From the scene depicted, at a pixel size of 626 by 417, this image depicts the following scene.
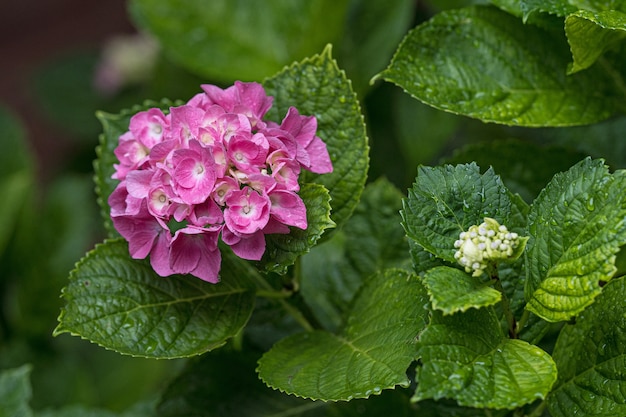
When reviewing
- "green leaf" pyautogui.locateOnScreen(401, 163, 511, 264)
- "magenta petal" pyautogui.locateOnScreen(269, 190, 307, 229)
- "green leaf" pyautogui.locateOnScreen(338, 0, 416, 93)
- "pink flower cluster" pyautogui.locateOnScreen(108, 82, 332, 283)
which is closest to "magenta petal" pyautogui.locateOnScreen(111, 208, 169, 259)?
"pink flower cluster" pyautogui.locateOnScreen(108, 82, 332, 283)

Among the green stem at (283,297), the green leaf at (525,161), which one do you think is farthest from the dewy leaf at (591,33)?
the green stem at (283,297)

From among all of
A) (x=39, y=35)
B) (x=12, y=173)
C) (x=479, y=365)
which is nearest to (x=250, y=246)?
(x=479, y=365)

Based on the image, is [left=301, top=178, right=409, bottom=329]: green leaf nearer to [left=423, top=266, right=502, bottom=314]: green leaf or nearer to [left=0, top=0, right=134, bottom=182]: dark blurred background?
[left=423, top=266, right=502, bottom=314]: green leaf

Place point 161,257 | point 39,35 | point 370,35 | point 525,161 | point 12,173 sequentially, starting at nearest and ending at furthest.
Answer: point 161,257, point 525,161, point 370,35, point 12,173, point 39,35

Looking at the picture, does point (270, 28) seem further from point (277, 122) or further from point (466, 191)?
point (466, 191)

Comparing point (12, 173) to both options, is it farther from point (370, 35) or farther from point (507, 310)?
point (507, 310)
